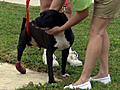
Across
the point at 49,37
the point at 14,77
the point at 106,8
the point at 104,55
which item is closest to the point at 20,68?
the point at 14,77

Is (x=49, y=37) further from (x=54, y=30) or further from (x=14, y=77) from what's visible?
(x=14, y=77)

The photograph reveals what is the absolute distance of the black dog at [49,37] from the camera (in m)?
3.52

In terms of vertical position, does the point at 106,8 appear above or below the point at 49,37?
above

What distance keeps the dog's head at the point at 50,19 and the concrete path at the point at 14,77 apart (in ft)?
3.11

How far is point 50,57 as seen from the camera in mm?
3824

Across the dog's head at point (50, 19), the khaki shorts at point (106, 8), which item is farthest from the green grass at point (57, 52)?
the khaki shorts at point (106, 8)

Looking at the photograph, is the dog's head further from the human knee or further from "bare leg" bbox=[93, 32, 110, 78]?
"bare leg" bbox=[93, 32, 110, 78]

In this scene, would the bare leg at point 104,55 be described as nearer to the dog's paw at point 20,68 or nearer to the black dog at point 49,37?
the black dog at point 49,37

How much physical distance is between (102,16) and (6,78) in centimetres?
174

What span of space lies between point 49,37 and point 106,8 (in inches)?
35.1

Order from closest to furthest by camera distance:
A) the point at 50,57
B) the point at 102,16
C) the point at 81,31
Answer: the point at 102,16 < the point at 50,57 < the point at 81,31

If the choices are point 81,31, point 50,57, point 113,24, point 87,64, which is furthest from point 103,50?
point 113,24

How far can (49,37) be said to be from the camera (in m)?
3.79

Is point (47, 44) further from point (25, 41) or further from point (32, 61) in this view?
point (32, 61)
